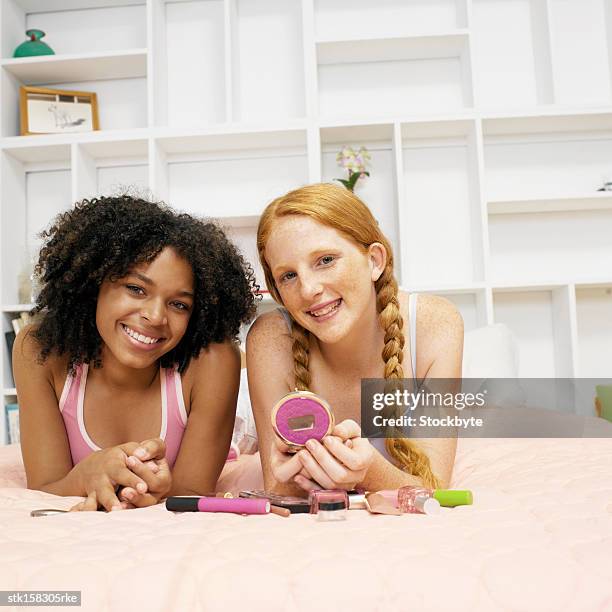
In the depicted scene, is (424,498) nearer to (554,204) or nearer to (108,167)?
(554,204)

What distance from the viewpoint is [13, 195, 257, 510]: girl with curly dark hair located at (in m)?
1.17

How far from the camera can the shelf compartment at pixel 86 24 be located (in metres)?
2.92

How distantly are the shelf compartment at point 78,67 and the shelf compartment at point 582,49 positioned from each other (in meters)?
1.79

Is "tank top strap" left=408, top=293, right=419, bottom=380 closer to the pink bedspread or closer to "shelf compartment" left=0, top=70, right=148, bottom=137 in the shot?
the pink bedspread

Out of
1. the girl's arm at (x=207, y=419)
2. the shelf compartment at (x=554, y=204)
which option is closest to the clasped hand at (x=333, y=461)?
the girl's arm at (x=207, y=419)

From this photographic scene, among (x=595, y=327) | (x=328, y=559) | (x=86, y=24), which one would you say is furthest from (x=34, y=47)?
(x=328, y=559)

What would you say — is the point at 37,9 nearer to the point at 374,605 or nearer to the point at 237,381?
the point at 237,381

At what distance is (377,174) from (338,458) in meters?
2.16

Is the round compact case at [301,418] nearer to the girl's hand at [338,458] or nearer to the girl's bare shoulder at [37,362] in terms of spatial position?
the girl's hand at [338,458]

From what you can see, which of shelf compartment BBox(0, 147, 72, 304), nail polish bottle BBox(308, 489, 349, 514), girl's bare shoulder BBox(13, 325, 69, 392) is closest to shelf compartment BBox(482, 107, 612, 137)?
shelf compartment BBox(0, 147, 72, 304)

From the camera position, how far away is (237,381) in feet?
4.17

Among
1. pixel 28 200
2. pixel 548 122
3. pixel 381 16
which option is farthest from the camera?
pixel 28 200

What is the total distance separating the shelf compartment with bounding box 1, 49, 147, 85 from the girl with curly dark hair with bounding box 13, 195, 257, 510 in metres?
1.62

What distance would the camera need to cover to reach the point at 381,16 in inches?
113
